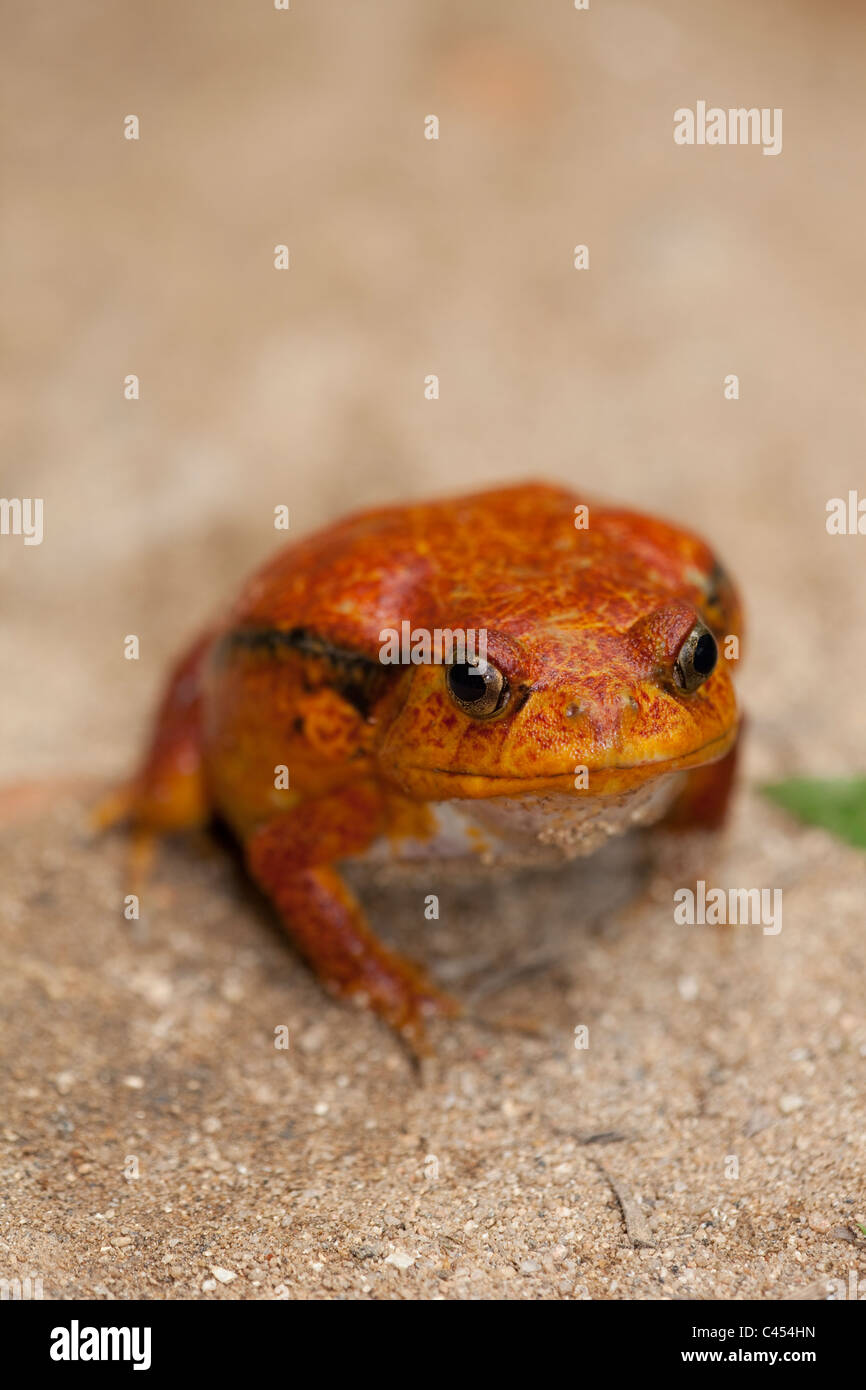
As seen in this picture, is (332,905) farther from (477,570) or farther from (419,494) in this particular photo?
(419,494)

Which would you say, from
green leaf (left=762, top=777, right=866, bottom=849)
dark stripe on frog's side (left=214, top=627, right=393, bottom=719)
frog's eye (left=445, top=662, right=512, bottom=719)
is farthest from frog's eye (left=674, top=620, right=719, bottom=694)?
green leaf (left=762, top=777, right=866, bottom=849)

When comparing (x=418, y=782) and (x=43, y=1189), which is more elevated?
(x=418, y=782)

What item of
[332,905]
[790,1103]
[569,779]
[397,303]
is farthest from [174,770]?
[397,303]

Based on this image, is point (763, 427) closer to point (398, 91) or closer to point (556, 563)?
point (556, 563)

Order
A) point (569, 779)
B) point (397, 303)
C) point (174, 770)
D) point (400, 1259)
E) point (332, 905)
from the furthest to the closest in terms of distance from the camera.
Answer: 1. point (397, 303)
2. point (174, 770)
3. point (332, 905)
4. point (569, 779)
5. point (400, 1259)

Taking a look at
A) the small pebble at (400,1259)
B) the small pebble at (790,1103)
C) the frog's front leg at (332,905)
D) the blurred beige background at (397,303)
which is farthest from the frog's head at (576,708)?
the blurred beige background at (397,303)

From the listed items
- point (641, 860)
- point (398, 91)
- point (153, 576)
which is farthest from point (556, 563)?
point (398, 91)

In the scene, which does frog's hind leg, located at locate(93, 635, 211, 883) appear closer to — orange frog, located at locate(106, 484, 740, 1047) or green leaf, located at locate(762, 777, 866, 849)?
orange frog, located at locate(106, 484, 740, 1047)
